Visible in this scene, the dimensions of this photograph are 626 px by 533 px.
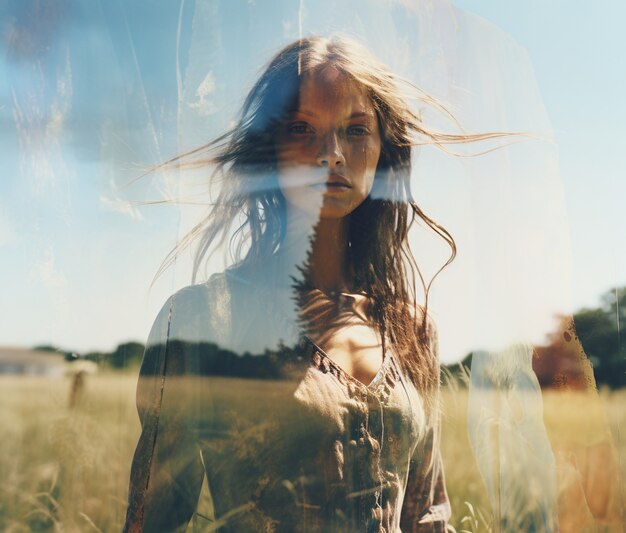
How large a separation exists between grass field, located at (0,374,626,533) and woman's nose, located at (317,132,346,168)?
49 cm

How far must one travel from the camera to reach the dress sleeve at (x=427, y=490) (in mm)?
1326

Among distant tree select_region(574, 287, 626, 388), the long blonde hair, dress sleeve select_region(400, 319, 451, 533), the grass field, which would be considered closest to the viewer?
the grass field

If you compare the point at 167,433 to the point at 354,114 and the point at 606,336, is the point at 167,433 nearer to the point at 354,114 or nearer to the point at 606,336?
the point at 354,114

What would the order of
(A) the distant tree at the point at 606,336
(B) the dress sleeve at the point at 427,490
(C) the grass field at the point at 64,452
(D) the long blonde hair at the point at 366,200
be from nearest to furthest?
(C) the grass field at the point at 64,452
(D) the long blonde hair at the point at 366,200
(B) the dress sleeve at the point at 427,490
(A) the distant tree at the point at 606,336

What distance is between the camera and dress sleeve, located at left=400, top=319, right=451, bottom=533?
1326 mm

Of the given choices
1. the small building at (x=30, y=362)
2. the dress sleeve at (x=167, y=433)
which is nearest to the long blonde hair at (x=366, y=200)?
the dress sleeve at (x=167, y=433)

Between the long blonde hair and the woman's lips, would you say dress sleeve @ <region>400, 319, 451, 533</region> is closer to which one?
the long blonde hair

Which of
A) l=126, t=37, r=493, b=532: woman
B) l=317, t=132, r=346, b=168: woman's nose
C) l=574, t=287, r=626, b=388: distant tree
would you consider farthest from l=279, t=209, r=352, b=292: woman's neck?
l=574, t=287, r=626, b=388: distant tree

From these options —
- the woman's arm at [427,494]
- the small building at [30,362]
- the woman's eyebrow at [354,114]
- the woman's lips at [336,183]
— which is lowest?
the woman's arm at [427,494]

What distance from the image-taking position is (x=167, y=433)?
3.71ft

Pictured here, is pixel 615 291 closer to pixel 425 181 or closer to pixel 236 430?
pixel 425 181

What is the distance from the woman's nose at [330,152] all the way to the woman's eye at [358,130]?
0.12ft
